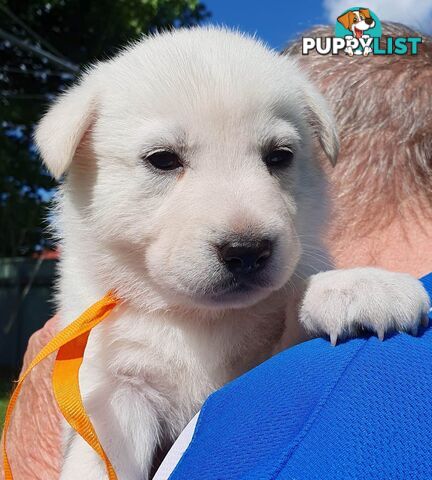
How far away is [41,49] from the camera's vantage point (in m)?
13.5

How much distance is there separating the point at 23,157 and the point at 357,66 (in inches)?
486

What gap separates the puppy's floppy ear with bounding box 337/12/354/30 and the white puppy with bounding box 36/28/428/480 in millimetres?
983

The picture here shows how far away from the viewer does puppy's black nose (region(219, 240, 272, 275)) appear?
6.37 feet

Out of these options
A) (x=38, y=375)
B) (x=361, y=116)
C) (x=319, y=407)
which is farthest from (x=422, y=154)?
(x=38, y=375)

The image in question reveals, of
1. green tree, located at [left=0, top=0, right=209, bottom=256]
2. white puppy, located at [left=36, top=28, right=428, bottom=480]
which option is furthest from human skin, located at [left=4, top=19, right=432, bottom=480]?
green tree, located at [left=0, top=0, right=209, bottom=256]

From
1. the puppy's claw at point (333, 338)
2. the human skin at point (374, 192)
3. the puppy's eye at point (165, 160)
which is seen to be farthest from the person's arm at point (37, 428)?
the puppy's claw at point (333, 338)

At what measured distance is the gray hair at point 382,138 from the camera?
266 cm

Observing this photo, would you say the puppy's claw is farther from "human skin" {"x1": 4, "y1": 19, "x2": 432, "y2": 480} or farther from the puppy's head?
"human skin" {"x1": 4, "y1": 19, "x2": 432, "y2": 480}

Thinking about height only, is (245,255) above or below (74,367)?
above

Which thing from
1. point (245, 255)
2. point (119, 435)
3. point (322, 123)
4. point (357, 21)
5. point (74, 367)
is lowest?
point (119, 435)

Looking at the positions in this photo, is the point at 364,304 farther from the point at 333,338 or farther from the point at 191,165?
the point at 191,165

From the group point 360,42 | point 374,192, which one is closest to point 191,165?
point 374,192

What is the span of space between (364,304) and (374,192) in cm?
105

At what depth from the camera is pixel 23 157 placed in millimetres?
14180
